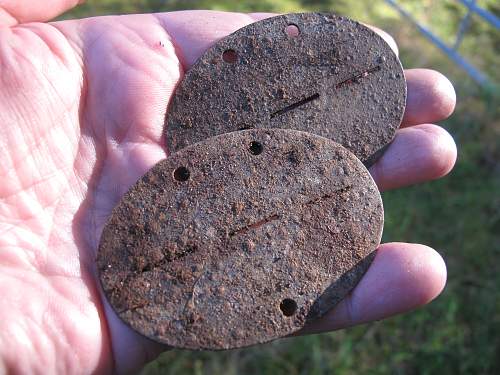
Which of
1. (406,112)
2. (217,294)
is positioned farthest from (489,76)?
(217,294)

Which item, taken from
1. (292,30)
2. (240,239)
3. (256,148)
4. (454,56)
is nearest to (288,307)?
(240,239)

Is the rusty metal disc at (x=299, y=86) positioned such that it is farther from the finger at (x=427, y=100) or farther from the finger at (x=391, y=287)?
the finger at (x=391, y=287)

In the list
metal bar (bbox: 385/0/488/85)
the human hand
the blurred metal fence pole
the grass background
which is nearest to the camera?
the human hand

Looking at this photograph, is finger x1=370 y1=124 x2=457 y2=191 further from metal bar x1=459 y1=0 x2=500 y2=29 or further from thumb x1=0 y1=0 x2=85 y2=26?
metal bar x1=459 y1=0 x2=500 y2=29

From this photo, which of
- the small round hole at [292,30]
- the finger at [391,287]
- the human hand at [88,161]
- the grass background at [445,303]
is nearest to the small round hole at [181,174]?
the human hand at [88,161]

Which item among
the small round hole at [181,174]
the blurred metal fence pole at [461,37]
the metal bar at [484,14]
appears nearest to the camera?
the small round hole at [181,174]

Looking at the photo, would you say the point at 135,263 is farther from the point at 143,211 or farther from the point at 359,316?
the point at 359,316

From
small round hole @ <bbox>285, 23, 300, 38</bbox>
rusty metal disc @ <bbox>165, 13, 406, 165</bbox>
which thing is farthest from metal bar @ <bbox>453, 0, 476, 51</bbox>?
small round hole @ <bbox>285, 23, 300, 38</bbox>
